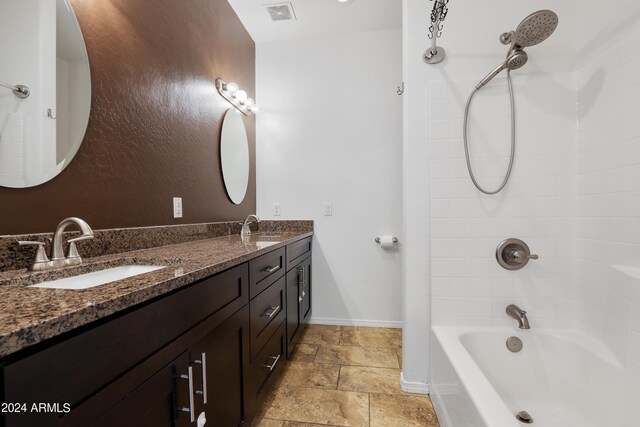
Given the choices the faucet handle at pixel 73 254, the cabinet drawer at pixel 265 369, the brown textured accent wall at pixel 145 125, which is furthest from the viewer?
the cabinet drawer at pixel 265 369

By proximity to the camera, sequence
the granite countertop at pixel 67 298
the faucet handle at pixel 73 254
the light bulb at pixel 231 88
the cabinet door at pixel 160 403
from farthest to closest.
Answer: the light bulb at pixel 231 88 < the faucet handle at pixel 73 254 < the cabinet door at pixel 160 403 < the granite countertop at pixel 67 298

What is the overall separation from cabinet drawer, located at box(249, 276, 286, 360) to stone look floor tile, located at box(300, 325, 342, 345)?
65 cm

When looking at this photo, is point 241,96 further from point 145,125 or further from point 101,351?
point 101,351

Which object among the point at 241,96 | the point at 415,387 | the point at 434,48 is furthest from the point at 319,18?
the point at 415,387

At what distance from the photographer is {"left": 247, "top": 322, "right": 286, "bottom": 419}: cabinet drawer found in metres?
1.19

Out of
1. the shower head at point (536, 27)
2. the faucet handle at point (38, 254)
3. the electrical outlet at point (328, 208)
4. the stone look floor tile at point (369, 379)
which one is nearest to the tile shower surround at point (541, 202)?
the shower head at point (536, 27)

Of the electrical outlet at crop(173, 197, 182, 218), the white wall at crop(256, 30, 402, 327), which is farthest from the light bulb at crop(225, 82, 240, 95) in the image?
the electrical outlet at crop(173, 197, 182, 218)

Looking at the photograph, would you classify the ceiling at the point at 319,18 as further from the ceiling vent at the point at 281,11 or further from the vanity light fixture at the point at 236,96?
the vanity light fixture at the point at 236,96

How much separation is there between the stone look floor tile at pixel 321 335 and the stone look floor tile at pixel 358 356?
0.10m

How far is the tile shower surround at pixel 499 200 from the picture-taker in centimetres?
142

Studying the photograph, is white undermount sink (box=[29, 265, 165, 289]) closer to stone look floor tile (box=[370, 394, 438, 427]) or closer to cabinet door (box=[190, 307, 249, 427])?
cabinet door (box=[190, 307, 249, 427])

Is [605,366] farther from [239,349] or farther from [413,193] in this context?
[239,349]

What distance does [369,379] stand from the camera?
1.67m

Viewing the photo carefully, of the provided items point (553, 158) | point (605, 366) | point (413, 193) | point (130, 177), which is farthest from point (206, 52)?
point (605, 366)
